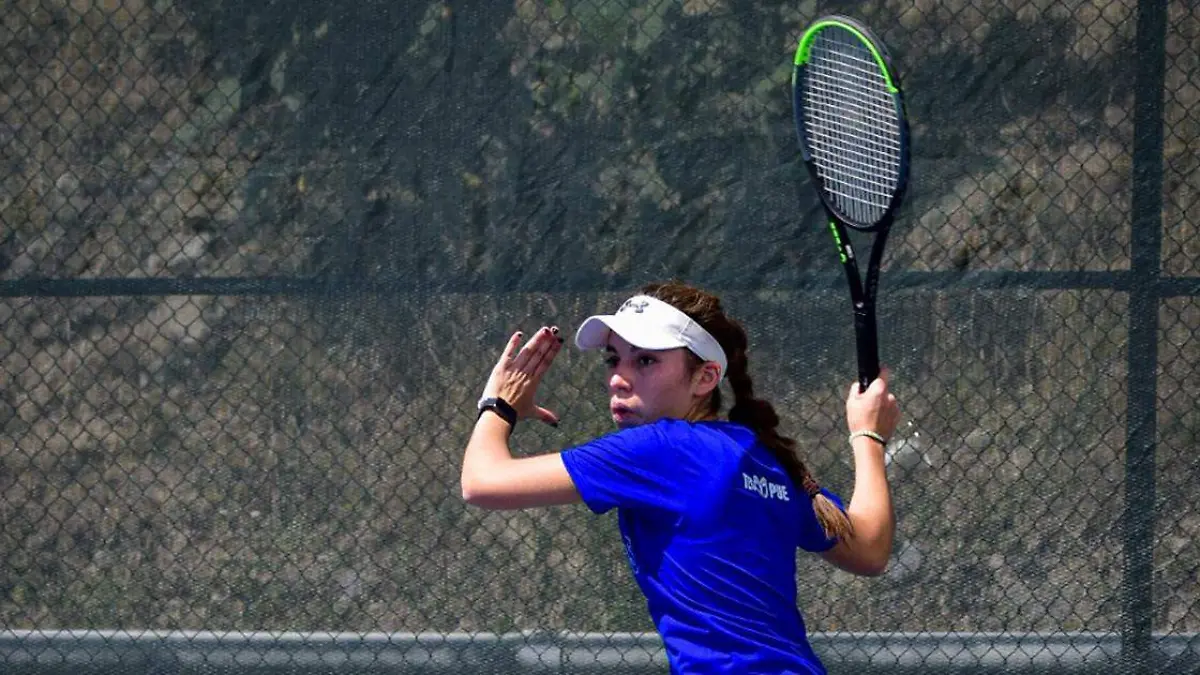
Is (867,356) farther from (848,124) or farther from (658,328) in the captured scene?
(848,124)

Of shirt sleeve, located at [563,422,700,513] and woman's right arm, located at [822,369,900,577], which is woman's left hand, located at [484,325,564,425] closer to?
shirt sleeve, located at [563,422,700,513]

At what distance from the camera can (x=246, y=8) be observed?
4633 mm

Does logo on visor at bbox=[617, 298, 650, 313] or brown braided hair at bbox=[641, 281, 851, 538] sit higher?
logo on visor at bbox=[617, 298, 650, 313]

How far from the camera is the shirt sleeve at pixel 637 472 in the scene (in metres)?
2.35

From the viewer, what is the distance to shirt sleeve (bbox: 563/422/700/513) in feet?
7.72

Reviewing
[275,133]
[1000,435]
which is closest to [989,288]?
[1000,435]

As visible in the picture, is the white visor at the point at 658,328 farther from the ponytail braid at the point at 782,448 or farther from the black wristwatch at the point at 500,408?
the black wristwatch at the point at 500,408

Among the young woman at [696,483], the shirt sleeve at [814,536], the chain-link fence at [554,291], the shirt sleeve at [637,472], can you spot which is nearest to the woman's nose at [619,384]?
the young woman at [696,483]

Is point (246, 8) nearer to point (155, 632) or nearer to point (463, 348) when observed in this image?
point (463, 348)

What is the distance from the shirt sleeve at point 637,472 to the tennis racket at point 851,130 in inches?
19.6

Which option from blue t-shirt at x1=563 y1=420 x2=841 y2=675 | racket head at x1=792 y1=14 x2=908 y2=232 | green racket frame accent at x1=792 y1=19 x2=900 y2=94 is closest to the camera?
blue t-shirt at x1=563 y1=420 x2=841 y2=675

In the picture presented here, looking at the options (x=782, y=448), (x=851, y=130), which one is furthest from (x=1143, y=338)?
(x=782, y=448)

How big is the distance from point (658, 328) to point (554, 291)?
6.84 feet

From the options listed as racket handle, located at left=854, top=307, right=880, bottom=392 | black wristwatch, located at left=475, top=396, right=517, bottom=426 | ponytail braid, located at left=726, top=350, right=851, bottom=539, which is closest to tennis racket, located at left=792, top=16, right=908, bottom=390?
racket handle, located at left=854, top=307, right=880, bottom=392
